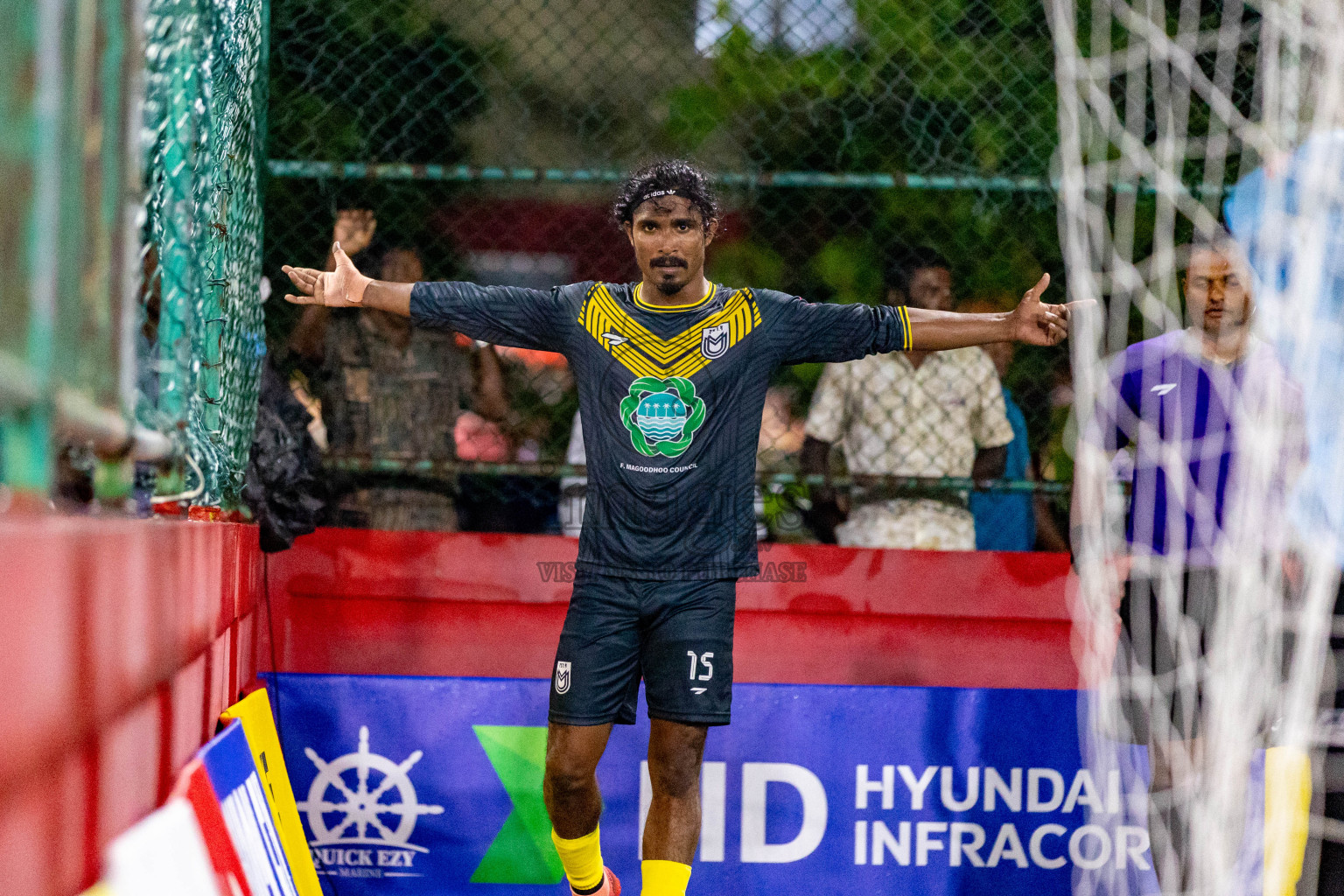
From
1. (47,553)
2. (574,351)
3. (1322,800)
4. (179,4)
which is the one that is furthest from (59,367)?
(1322,800)

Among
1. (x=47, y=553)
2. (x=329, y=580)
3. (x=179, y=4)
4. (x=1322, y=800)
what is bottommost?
(x=1322, y=800)

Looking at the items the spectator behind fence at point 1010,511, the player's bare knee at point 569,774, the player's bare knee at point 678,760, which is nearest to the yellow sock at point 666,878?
the player's bare knee at point 678,760

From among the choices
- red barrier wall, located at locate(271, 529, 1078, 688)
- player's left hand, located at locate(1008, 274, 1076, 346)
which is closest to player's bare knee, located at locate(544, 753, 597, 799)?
red barrier wall, located at locate(271, 529, 1078, 688)

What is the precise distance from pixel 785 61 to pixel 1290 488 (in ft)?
9.34

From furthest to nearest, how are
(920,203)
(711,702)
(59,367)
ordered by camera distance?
(920,203) < (711,702) < (59,367)

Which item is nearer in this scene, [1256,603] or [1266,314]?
[1266,314]

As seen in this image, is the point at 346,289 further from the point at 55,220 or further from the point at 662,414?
the point at 55,220

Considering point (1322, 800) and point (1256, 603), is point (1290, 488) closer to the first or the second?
point (1256, 603)

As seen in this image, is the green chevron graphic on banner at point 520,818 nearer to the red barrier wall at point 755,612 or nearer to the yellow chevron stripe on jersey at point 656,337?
the red barrier wall at point 755,612

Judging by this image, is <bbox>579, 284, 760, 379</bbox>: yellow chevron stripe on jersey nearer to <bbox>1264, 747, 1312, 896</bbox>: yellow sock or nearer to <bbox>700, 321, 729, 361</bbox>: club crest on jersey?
<bbox>700, 321, 729, 361</bbox>: club crest on jersey

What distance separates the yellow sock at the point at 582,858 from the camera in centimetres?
355

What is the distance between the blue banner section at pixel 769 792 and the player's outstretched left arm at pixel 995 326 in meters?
1.39

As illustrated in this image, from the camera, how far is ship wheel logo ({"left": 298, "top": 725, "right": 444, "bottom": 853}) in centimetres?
405

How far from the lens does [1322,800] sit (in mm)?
3207
